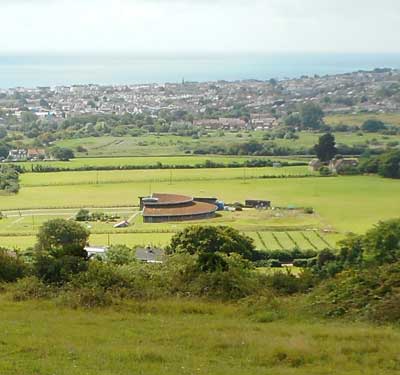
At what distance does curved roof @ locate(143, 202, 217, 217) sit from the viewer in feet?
93.4

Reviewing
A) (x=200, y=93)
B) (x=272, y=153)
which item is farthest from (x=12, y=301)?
(x=200, y=93)

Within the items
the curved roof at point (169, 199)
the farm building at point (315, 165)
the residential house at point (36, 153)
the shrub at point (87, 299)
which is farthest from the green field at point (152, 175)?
the shrub at point (87, 299)

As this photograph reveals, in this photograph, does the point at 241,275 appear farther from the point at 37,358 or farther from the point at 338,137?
the point at 338,137

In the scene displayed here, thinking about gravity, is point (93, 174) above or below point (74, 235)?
below

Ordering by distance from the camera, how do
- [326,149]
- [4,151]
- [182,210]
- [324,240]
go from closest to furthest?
[324,240], [182,210], [326,149], [4,151]

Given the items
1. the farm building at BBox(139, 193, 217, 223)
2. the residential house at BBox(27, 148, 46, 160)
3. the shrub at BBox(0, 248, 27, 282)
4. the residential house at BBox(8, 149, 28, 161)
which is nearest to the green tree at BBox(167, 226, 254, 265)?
the shrub at BBox(0, 248, 27, 282)

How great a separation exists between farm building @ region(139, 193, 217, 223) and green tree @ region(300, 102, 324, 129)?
37.8 metres

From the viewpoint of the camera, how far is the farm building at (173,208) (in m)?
28.2

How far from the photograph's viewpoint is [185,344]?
269 inches

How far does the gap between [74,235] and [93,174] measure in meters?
18.9

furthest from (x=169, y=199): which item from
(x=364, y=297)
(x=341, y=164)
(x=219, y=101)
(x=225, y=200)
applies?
(x=219, y=101)

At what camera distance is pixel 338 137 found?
57719 mm

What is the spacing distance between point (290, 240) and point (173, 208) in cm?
718

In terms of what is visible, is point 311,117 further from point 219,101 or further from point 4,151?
point 4,151
